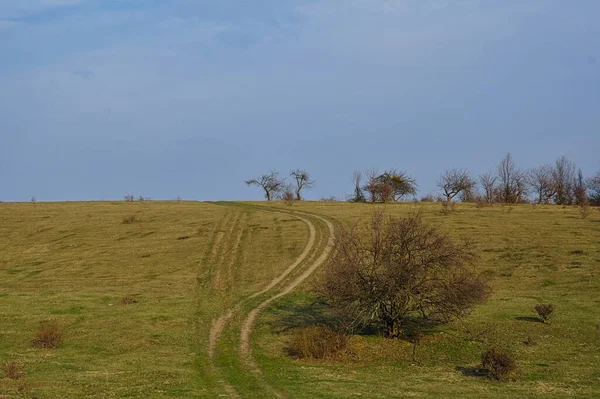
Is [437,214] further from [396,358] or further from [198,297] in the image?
[396,358]

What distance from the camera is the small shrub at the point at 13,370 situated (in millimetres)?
21969

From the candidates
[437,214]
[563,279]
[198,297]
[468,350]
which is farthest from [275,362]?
[437,214]

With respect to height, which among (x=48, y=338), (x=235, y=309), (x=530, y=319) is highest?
(x=235, y=309)

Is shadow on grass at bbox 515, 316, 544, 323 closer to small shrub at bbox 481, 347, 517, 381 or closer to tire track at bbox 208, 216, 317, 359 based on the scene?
small shrub at bbox 481, 347, 517, 381

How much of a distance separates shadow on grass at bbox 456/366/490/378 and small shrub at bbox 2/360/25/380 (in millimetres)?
14884

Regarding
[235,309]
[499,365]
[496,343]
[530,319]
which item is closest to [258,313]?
[235,309]

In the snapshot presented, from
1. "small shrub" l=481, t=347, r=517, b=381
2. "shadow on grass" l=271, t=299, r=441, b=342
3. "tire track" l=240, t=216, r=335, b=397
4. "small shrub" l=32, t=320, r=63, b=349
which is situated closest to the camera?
"small shrub" l=481, t=347, r=517, b=381

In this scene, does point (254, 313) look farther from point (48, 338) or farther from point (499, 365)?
point (499, 365)

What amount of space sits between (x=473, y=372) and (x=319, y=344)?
238 inches

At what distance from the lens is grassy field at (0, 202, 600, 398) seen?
22.3 m

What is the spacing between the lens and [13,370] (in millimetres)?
22469

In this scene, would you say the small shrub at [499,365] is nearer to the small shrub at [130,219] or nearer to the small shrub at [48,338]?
the small shrub at [48,338]

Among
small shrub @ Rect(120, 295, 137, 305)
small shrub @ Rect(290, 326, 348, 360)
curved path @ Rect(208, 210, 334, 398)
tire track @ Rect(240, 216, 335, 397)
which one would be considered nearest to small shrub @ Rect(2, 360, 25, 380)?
curved path @ Rect(208, 210, 334, 398)

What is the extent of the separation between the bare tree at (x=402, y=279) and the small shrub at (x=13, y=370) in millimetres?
12116
